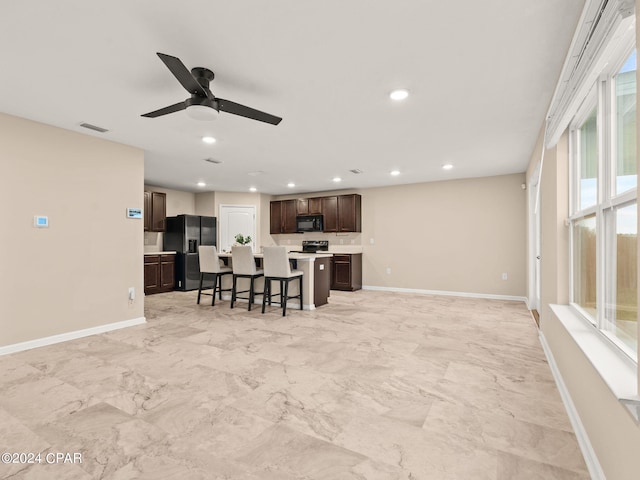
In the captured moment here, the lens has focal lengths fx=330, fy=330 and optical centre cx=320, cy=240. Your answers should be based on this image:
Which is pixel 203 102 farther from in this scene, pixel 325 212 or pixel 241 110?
pixel 325 212

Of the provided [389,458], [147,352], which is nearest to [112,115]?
[147,352]

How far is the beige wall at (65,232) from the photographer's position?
3254mm

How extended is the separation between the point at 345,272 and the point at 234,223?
312 centimetres

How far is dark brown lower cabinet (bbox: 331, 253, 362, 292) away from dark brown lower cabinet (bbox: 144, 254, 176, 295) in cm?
350

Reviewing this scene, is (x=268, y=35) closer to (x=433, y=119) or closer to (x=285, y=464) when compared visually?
(x=433, y=119)

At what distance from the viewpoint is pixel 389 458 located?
1653mm

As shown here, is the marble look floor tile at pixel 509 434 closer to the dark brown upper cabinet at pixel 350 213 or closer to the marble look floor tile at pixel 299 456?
the marble look floor tile at pixel 299 456

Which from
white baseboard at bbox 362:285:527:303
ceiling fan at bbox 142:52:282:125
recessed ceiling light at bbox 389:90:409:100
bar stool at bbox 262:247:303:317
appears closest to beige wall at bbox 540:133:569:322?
recessed ceiling light at bbox 389:90:409:100

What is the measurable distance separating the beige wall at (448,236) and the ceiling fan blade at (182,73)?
5413 mm

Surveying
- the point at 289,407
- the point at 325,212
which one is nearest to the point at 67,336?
the point at 289,407

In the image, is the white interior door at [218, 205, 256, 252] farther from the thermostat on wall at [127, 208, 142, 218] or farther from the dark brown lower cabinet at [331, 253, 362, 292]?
the thermostat on wall at [127, 208, 142, 218]

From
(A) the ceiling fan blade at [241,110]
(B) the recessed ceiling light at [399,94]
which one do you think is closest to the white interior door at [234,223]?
(A) the ceiling fan blade at [241,110]

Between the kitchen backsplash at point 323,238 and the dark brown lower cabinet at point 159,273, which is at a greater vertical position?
the kitchen backsplash at point 323,238

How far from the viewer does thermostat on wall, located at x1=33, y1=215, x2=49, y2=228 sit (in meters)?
3.40
